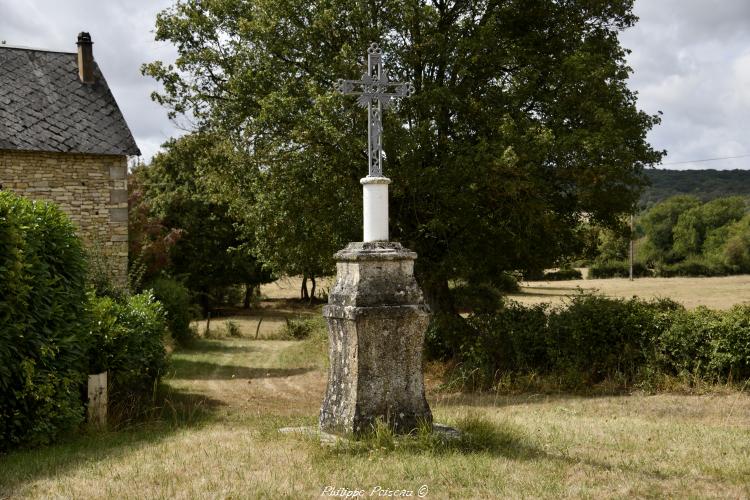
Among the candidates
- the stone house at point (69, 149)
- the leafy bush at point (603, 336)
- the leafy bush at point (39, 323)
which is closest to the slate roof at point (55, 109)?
the stone house at point (69, 149)

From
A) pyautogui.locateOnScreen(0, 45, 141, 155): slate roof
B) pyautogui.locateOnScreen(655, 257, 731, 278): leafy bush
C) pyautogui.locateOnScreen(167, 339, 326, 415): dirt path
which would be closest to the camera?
pyautogui.locateOnScreen(167, 339, 326, 415): dirt path

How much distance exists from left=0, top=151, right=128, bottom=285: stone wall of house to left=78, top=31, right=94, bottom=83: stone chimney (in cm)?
281

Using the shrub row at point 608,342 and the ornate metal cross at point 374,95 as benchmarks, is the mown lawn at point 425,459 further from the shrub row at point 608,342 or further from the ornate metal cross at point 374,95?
the ornate metal cross at point 374,95

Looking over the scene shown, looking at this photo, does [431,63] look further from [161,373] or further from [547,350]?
[161,373]

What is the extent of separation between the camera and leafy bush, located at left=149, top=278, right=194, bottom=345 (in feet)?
68.7

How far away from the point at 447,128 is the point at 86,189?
821cm

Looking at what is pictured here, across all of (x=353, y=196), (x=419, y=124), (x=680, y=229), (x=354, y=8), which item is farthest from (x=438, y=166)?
(x=680, y=229)

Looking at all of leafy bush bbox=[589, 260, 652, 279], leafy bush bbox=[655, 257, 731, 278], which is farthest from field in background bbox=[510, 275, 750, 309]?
leafy bush bbox=[589, 260, 652, 279]

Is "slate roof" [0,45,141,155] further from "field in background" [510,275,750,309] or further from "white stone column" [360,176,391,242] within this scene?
"field in background" [510,275,750,309]

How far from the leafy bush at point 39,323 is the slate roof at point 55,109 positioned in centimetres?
773

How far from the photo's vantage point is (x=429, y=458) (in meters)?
5.88

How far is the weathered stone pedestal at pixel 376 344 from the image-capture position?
6.56m

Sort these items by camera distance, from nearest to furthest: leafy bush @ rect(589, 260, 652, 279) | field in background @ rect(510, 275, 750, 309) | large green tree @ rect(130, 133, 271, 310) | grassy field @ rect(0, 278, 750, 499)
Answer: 1. grassy field @ rect(0, 278, 750, 499)
2. large green tree @ rect(130, 133, 271, 310)
3. field in background @ rect(510, 275, 750, 309)
4. leafy bush @ rect(589, 260, 652, 279)

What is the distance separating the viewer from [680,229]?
6731cm
